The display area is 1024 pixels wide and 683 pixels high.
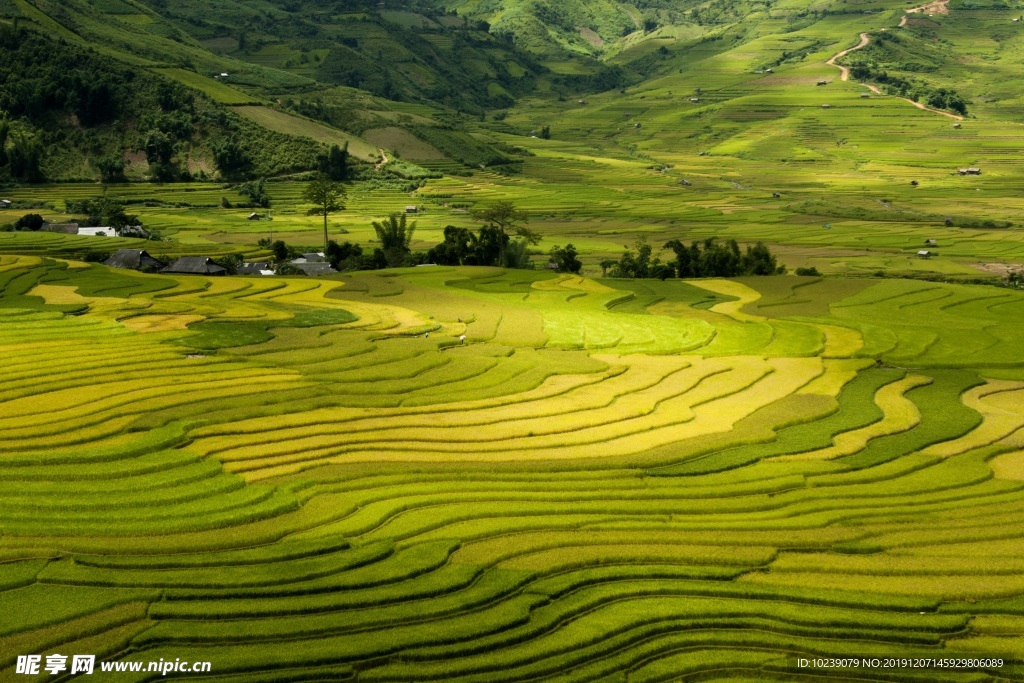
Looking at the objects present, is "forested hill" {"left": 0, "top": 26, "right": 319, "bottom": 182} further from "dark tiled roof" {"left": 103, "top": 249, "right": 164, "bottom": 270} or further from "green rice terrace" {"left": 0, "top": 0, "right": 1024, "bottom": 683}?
"dark tiled roof" {"left": 103, "top": 249, "right": 164, "bottom": 270}

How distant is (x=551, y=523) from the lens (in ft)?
92.6

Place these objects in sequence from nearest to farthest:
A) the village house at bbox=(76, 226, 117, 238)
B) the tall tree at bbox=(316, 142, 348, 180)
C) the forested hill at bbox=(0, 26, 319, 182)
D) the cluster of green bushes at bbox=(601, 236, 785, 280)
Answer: the cluster of green bushes at bbox=(601, 236, 785, 280) < the village house at bbox=(76, 226, 117, 238) < the forested hill at bbox=(0, 26, 319, 182) < the tall tree at bbox=(316, 142, 348, 180)

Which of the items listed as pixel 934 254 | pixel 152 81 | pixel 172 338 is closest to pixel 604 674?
pixel 172 338

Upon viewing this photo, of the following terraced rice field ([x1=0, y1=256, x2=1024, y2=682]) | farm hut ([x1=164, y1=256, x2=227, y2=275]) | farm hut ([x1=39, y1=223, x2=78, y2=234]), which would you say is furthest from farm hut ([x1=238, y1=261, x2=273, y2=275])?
farm hut ([x1=39, y1=223, x2=78, y2=234])

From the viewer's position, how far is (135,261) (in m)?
70.8

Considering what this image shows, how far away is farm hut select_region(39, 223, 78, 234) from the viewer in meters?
88.8

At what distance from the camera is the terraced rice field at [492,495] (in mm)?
22078

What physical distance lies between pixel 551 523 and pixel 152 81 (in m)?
136

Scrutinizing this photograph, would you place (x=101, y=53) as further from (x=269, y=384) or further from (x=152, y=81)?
(x=269, y=384)

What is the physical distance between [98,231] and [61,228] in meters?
3.28

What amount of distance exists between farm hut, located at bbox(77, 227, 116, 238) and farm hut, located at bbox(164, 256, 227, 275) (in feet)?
66.6

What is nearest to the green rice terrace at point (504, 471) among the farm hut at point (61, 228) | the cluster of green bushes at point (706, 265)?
the cluster of green bushes at point (706, 265)

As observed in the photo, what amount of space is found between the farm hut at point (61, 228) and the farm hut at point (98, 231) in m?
0.69

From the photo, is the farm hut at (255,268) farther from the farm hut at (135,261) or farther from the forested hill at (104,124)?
the forested hill at (104,124)
